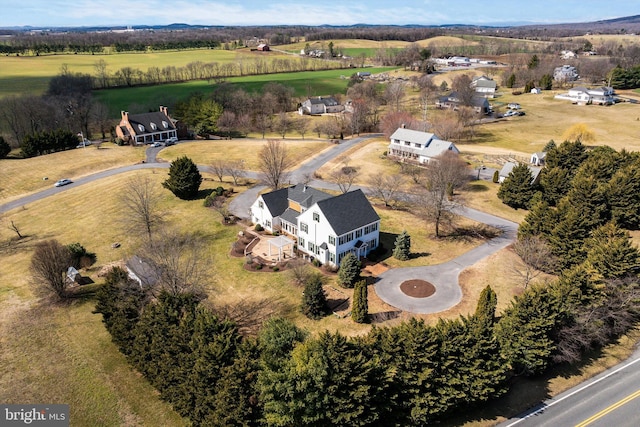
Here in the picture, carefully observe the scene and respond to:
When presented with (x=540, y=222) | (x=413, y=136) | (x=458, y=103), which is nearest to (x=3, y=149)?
(x=413, y=136)

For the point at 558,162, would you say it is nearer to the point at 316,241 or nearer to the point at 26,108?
the point at 316,241

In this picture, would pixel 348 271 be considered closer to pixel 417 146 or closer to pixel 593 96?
pixel 417 146

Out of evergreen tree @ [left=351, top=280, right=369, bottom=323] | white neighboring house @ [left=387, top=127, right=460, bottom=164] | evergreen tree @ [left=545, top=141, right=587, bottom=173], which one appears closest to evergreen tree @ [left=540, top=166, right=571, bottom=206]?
evergreen tree @ [left=545, top=141, right=587, bottom=173]

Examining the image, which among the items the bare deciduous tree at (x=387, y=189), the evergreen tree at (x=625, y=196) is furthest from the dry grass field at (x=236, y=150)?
the evergreen tree at (x=625, y=196)

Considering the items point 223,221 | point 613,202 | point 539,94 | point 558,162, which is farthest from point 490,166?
point 539,94

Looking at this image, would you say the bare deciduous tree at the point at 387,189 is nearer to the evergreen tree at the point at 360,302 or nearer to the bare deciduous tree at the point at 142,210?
the evergreen tree at the point at 360,302

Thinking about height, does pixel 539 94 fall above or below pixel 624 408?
above

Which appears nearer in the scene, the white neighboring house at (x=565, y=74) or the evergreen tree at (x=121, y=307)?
the evergreen tree at (x=121, y=307)

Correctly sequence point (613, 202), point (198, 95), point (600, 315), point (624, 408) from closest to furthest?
point (624, 408) → point (600, 315) → point (613, 202) → point (198, 95)
